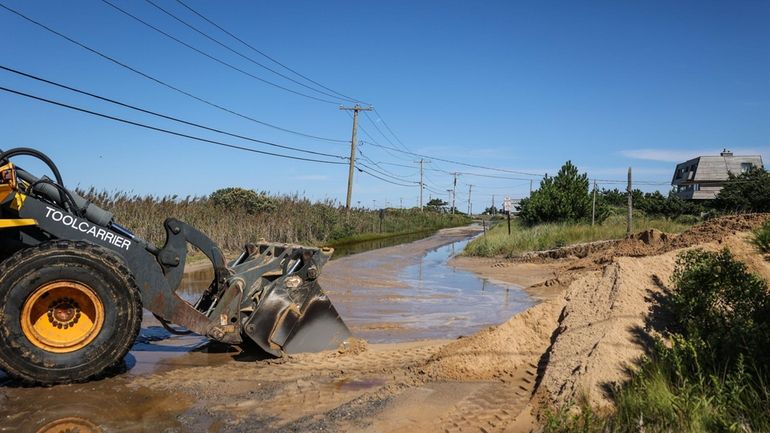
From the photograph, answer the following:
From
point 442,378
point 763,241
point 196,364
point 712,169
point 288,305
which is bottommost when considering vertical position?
point 196,364

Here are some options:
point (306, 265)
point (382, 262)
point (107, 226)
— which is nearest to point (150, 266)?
point (107, 226)

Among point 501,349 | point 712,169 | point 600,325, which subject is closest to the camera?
point 600,325

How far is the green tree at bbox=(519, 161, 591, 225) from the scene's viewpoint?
33719 millimetres

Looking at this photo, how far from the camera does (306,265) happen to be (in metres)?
7.73

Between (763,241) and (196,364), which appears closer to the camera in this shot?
(196,364)

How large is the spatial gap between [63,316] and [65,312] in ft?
0.14

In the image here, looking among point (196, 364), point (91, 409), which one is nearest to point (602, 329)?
point (196, 364)

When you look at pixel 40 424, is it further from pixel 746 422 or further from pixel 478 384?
pixel 746 422

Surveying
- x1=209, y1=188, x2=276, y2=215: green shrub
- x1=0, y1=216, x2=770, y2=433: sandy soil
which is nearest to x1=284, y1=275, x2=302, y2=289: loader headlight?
x1=0, y1=216, x2=770, y2=433: sandy soil

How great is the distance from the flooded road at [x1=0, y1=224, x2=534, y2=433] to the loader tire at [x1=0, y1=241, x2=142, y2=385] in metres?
0.28

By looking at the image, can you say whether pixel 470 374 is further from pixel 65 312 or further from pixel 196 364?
pixel 65 312

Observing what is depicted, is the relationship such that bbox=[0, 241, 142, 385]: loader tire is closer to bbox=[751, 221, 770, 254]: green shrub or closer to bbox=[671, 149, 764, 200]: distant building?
bbox=[751, 221, 770, 254]: green shrub

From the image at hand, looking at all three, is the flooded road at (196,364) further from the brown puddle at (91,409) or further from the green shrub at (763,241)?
the green shrub at (763,241)

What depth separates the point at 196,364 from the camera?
7613 millimetres
